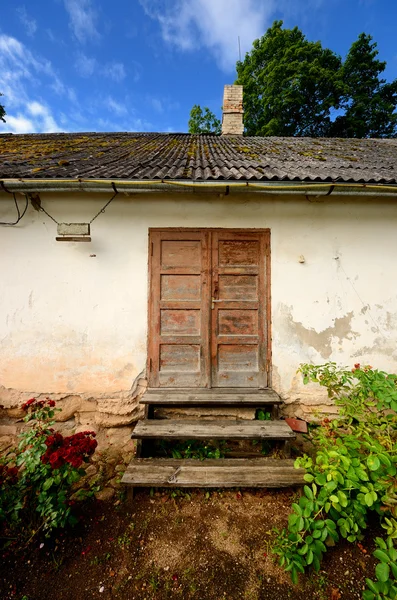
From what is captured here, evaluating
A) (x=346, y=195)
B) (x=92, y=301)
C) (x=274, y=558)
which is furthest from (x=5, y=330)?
(x=346, y=195)

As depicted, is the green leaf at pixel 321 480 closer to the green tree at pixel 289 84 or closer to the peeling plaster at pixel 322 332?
the peeling plaster at pixel 322 332

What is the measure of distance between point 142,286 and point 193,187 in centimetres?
143

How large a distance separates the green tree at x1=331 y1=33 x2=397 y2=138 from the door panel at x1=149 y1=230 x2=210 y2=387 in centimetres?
1539

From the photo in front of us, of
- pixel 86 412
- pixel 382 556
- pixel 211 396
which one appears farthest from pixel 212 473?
pixel 86 412

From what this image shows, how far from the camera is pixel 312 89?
13.2 meters

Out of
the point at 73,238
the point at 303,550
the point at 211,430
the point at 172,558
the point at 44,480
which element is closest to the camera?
the point at 303,550

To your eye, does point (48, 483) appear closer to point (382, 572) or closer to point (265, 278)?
point (382, 572)

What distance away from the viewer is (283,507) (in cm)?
236

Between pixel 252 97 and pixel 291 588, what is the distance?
17678 millimetres

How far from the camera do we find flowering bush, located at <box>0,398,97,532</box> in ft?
6.48

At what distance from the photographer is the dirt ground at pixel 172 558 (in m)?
1.75

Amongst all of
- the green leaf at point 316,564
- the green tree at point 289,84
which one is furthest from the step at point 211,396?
the green tree at point 289,84

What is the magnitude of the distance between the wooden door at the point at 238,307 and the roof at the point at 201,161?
86 cm

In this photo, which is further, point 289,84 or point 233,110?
point 289,84
